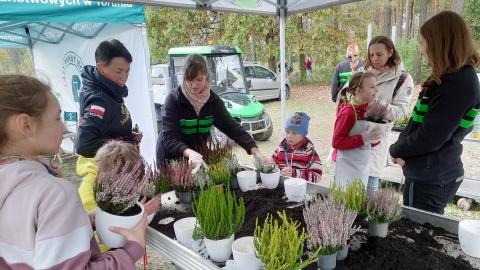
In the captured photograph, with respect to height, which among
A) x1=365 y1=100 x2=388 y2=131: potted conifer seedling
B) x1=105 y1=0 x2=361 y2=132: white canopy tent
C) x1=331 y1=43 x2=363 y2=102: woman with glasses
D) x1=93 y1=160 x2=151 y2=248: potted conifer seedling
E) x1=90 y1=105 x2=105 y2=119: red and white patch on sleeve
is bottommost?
x1=93 y1=160 x2=151 y2=248: potted conifer seedling

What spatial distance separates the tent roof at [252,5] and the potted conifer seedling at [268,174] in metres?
2.22

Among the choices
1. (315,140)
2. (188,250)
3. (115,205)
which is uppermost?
(115,205)

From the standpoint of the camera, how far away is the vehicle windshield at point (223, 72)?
7387mm

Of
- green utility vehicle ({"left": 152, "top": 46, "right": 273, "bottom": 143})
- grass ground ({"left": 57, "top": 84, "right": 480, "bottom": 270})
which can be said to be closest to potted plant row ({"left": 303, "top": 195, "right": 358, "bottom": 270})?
grass ground ({"left": 57, "top": 84, "right": 480, "bottom": 270})

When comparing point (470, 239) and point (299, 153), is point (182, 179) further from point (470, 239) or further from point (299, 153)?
point (470, 239)

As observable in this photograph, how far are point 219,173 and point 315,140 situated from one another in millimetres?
6245

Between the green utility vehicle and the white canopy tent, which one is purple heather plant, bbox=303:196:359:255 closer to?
the white canopy tent

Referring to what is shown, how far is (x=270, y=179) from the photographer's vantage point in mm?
1969

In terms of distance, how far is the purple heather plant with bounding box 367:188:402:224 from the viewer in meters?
1.36

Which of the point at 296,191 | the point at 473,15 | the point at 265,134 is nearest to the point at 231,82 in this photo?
the point at 265,134

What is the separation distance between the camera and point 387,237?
4.51 feet

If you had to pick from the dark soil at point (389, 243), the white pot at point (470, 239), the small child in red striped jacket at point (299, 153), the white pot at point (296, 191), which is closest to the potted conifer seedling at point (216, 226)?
the dark soil at point (389, 243)

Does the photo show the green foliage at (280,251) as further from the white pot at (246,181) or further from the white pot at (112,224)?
the white pot at (246,181)

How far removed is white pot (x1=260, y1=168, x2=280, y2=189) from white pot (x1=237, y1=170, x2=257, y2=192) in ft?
0.19
